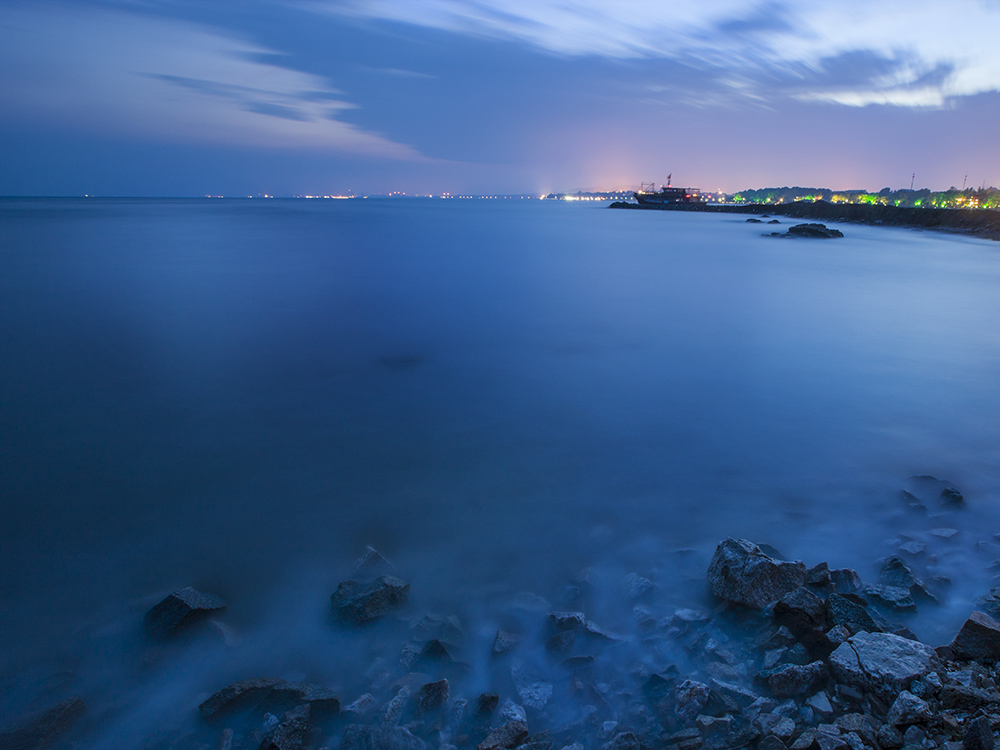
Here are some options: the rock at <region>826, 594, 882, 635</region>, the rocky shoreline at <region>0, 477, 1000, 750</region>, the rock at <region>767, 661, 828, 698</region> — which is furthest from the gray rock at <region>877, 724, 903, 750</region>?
the rock at <region>826, 594, 882, 635</region>

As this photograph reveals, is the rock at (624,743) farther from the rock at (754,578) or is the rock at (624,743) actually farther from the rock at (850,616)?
the rock at (850,616)

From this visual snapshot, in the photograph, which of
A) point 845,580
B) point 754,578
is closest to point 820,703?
point 754,578

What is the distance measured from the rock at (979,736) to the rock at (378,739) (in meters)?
2.63

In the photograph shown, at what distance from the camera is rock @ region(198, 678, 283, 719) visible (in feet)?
9.90

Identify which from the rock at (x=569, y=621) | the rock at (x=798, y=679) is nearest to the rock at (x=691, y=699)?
the rock at (x=798, y=679)

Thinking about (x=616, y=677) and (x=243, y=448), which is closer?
(x=616, y=677)

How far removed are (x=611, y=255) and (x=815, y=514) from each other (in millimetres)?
25343

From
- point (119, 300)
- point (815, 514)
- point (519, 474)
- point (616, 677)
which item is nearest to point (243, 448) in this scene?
point (519, 474)

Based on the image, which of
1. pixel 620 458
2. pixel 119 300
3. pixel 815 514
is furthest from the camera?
pixel 119 300

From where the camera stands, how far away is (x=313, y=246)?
2905 cm

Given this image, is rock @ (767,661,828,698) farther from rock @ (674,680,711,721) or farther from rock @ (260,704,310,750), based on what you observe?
rock @ (260,704,310,750)

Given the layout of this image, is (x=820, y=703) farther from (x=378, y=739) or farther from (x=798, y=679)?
(x=378, y=739)

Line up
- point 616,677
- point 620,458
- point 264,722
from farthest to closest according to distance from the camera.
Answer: point 620,458, point 616,677, point 264,722

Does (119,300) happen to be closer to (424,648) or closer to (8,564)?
(8,564)
